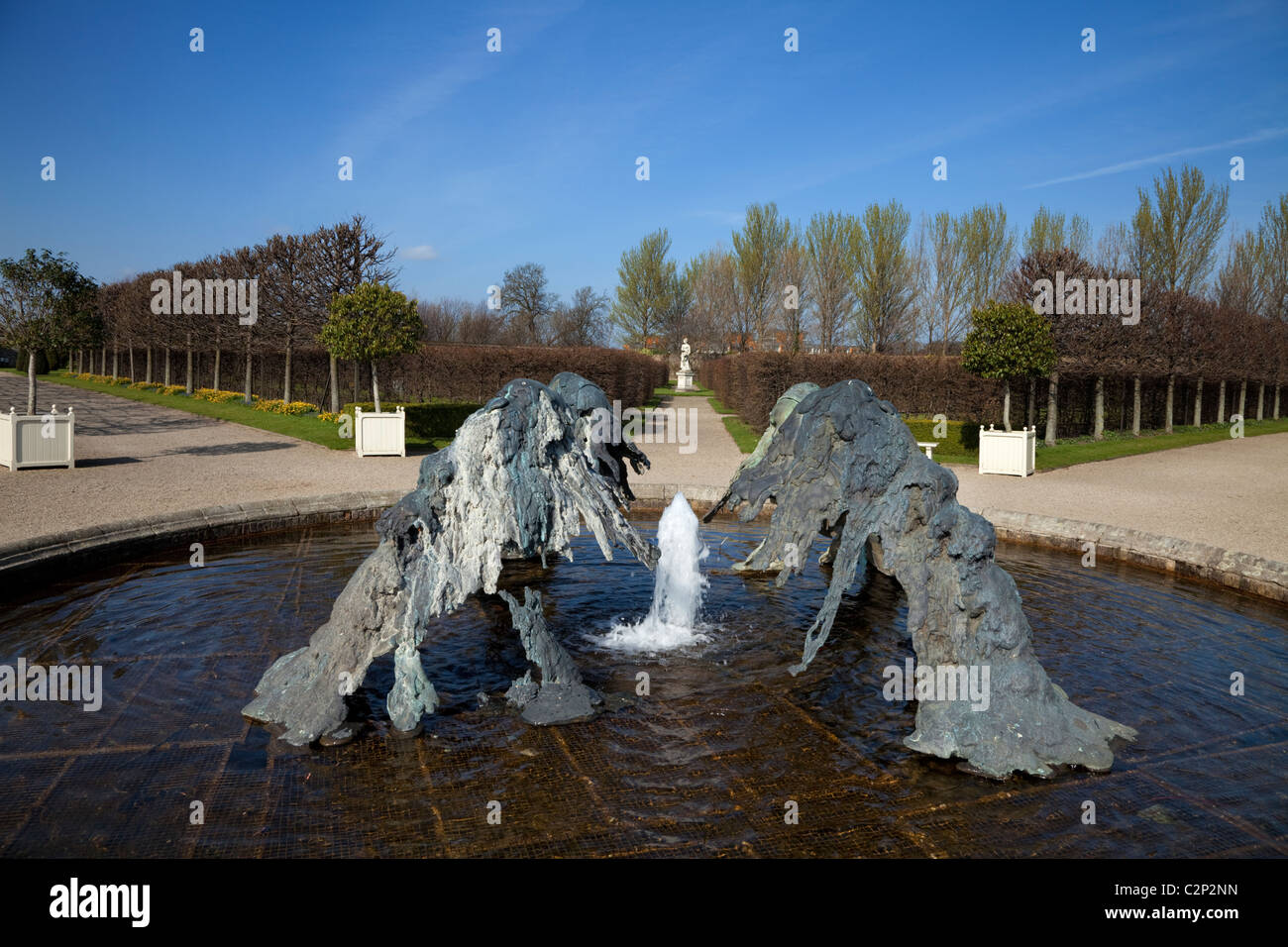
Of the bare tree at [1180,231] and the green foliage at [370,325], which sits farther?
the bare tree at [1180,231]

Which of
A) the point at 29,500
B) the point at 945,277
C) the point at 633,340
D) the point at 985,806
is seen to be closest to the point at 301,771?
the point at 985,806

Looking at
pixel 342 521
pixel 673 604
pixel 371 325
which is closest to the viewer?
pixel 673 604

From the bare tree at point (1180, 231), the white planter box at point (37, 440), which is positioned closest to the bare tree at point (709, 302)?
the bare tree at point (1180, 231)

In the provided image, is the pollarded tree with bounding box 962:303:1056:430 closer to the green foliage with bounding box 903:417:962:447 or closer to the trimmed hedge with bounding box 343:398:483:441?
the green foliage with bounding box 903:417:962:447

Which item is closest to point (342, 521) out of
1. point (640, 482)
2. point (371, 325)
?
point (640, 482)

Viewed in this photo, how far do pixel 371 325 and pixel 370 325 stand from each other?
0.02 metres

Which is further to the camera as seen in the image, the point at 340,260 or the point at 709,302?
the point at 709,302

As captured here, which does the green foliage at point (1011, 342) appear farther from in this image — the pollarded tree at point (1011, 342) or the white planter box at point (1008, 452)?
the white planter box at point (1008, 452)

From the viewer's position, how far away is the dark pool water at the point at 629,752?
3.82 meters

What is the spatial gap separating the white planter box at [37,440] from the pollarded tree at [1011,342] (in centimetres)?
1840

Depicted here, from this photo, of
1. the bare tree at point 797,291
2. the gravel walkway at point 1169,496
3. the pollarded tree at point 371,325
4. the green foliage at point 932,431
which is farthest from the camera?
the bare tree at point 797,291

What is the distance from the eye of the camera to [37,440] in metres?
13.7

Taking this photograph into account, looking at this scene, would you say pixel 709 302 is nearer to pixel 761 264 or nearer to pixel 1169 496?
pixel 761 264

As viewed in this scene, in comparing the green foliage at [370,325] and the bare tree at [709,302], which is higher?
the bare tree at [709,302]
